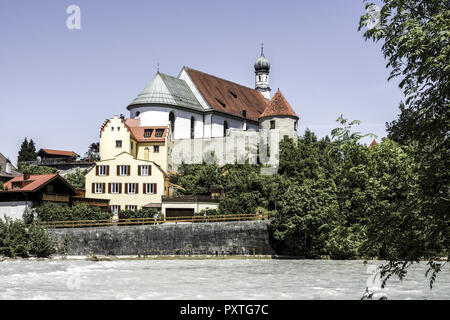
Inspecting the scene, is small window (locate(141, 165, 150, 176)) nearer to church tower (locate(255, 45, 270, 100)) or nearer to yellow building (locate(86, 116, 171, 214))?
yellow building (locate(86, 116, 171, 214))

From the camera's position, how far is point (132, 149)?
66375mm

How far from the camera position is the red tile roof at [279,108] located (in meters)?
75.1

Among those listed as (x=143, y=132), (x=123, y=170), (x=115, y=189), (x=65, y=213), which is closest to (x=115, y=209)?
(x=115, y=189)

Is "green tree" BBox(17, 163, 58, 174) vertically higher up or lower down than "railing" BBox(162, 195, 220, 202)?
higher up

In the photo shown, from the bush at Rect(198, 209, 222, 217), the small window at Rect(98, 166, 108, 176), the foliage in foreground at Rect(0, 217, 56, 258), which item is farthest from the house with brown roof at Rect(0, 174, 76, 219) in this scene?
the bush at Rect(198, 209, 222, 217)

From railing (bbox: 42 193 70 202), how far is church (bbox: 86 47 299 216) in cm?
564

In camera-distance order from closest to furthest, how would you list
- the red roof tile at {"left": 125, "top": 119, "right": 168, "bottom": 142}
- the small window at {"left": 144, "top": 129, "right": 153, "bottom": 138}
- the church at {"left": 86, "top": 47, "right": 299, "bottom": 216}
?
the church at {"left": 86, "top": 47, "right": 299, "bottom": 216} < the red roof tile at {"left": 125, "top": 119, "right": 168, "bottom": 142} < the small window at {"left": 144, "top": 129, "right": 153, "bottom": 138}

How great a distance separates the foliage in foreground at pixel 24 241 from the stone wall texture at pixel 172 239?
1085mm

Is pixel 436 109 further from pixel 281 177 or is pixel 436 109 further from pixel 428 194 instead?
pixel 281 177

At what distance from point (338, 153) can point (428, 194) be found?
1.91 m

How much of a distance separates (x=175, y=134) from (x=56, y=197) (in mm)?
29161

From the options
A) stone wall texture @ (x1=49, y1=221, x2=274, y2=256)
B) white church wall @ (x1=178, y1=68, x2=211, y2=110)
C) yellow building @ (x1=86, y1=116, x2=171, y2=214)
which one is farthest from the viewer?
white church wall @ (x1=178, y1=68, x2=211, y2=110)

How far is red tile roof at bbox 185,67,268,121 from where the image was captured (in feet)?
279
